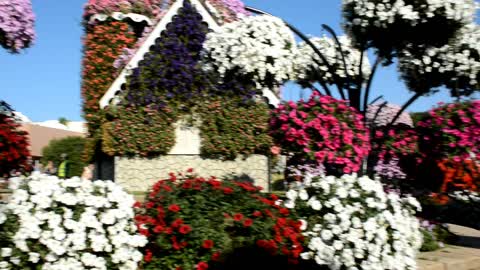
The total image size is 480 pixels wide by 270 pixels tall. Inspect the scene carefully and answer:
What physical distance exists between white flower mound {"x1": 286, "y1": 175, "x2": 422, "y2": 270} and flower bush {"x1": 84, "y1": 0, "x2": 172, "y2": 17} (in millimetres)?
12817

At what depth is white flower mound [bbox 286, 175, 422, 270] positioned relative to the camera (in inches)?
208

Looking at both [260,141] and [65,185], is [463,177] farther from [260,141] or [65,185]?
[260,141]

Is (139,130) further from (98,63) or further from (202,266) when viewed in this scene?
(202,266)

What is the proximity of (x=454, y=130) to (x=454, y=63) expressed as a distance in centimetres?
184

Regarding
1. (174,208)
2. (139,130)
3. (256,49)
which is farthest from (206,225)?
(139,130)

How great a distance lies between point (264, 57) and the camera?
7797 millimetres

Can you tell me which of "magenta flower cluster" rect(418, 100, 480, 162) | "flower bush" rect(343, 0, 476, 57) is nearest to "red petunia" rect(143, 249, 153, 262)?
"magenta flower cluster" rect(418, 100, 480, 162)

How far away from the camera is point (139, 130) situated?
16312mm

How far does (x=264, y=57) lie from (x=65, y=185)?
355 cm

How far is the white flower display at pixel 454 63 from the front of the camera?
29.2ft

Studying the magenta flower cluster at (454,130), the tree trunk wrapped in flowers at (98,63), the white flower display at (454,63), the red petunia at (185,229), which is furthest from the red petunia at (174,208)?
the tree trunk wrapped in flowers at (98,63)

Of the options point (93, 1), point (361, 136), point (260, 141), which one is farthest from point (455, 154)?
point (93, 1)

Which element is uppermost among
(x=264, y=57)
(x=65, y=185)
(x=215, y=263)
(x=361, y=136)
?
(x=264, y=57)

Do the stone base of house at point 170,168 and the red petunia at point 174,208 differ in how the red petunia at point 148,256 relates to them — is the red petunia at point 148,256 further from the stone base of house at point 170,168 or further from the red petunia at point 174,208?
the stone base of house at point 170,168
